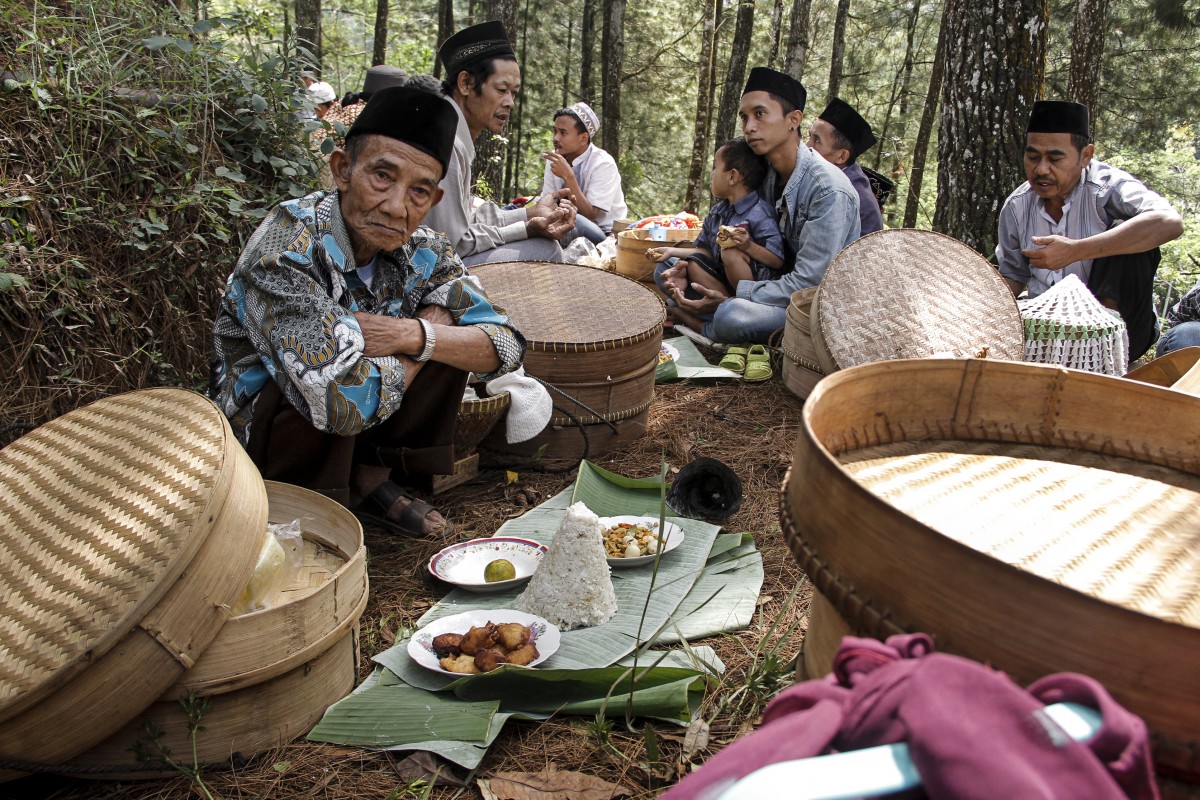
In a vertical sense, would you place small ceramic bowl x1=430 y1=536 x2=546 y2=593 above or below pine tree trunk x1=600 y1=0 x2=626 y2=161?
below

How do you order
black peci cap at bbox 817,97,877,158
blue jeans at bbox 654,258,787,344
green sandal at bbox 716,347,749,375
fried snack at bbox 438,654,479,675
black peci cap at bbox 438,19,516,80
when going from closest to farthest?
fried snack at bbox 438,654,479,675 → black peci cap at bbox 438,19,516,80 → green sandal at bbox 716,347,749,375 → blue jeans at bbox 654,258,787,344 → black peci cap at bbox 817,97,877,158

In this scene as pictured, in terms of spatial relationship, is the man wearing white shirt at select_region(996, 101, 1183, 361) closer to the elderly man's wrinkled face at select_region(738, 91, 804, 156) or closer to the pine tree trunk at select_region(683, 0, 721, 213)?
the elderly man's wrinkled face at select_region(738, 91, 804, 156)

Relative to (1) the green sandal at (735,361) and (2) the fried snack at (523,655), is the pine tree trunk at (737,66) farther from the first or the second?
(2) the fried snack at (523,655)

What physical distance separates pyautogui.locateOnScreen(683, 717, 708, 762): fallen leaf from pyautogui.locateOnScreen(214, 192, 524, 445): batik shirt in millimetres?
1314

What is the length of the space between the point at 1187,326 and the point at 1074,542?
3.45m

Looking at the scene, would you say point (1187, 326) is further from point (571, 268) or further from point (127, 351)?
point (127, 351)

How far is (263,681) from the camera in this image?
1.89m

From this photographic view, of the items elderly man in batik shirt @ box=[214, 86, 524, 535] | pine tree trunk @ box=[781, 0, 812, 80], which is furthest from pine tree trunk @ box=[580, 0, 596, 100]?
elderly man in batik shirt @ box=[214, 86, 524, 535]

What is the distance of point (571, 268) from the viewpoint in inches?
A: 170

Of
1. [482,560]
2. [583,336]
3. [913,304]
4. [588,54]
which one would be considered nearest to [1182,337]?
[913,304]

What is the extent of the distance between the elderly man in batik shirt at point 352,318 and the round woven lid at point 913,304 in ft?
5.19

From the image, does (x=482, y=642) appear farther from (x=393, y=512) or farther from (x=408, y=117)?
(x=408, y=117)

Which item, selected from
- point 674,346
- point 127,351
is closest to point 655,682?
point 127,351

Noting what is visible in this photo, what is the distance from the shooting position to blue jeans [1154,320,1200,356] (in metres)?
4.09
